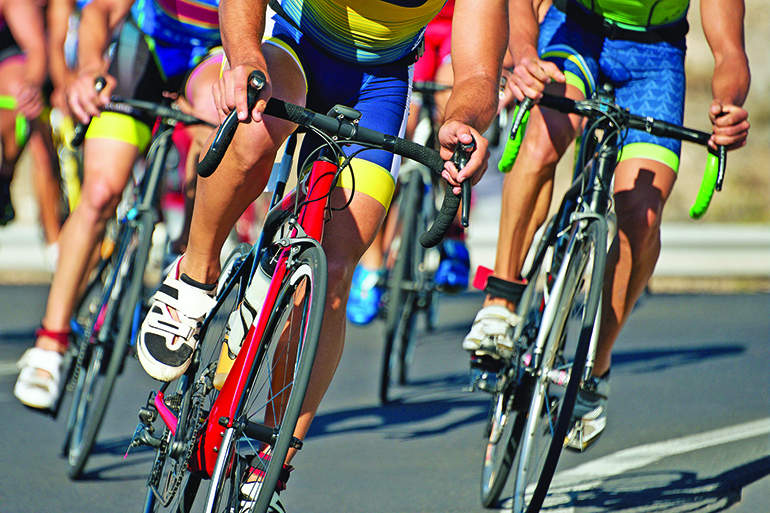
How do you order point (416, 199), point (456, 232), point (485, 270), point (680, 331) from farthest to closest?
point (680, 331), point (456, 232), point (416, 199), point (485, 270)

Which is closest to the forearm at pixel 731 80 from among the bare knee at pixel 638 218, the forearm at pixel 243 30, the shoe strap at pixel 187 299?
the bare knee at pixel 638 218

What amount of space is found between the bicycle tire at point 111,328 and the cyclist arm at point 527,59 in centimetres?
179

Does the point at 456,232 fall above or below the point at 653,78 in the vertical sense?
below

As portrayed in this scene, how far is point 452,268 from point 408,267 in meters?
0.53

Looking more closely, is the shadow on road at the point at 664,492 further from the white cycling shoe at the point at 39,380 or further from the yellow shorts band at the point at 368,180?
the white cycling shoe at the point at 39,380

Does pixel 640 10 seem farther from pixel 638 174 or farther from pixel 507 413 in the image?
pixel 507 413

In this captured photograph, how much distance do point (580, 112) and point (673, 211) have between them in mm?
11219

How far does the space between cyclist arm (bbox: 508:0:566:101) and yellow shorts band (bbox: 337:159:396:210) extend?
2.59ft

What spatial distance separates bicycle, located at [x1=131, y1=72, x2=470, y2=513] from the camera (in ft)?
7.61

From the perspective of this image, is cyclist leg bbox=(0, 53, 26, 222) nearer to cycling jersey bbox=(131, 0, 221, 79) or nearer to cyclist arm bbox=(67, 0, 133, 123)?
cyclist arm bbox=(67, 0, 133, 123)

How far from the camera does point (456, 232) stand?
623cm

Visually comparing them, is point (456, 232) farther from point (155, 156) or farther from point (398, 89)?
point (398, 89)

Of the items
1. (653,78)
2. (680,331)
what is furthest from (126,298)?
(680,331)

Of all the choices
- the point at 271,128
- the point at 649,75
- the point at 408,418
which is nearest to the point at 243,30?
the point at 271,128
